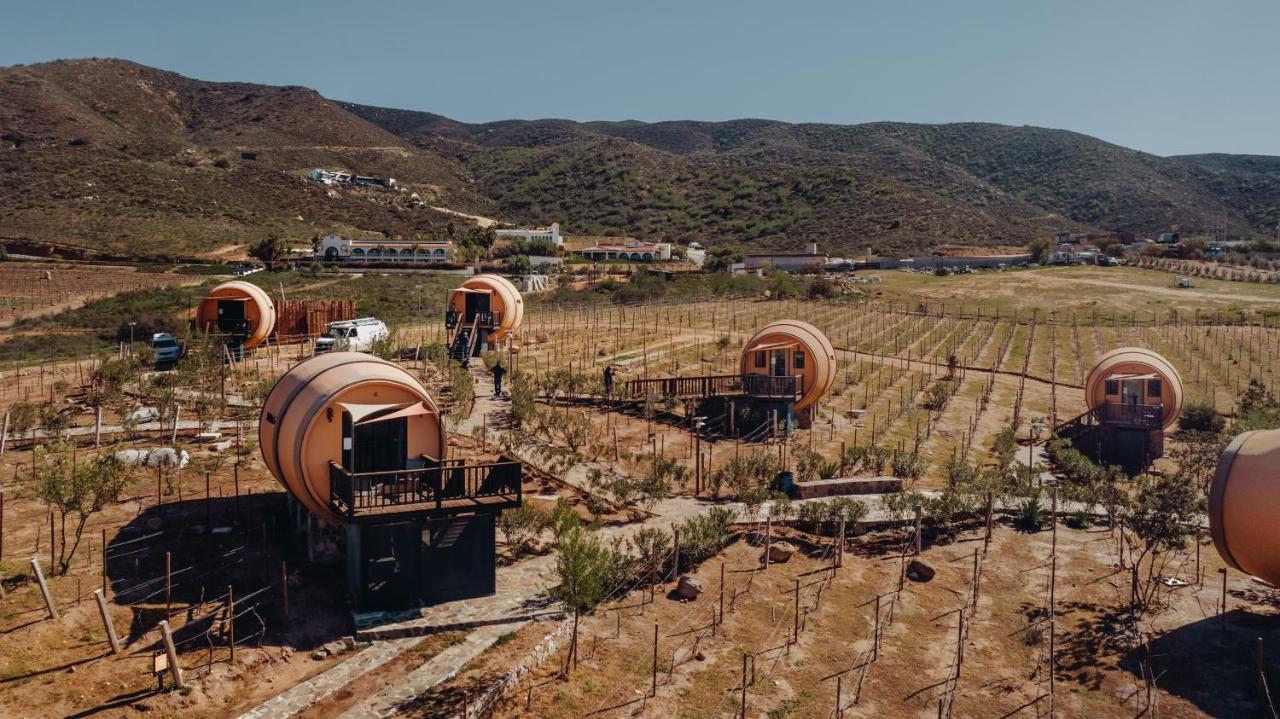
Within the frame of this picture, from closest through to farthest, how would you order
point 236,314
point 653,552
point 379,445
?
point 379,445, point 653,552, point 236,314

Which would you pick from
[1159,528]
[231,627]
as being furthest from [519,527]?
[1159,528]

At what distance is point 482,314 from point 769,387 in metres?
14.5

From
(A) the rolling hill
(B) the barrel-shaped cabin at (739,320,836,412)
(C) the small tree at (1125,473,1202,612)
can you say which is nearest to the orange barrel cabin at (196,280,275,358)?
(B) the barrel-shaped cabin at (739,320,836,412)

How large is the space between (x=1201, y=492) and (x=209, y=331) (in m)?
34.0

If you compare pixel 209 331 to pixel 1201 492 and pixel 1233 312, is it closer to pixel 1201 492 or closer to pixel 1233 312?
pixel 1201 492

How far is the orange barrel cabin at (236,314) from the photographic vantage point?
36.0m

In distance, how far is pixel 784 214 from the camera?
4835 inches

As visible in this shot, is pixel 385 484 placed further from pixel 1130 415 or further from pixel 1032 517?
pixel 1130 415

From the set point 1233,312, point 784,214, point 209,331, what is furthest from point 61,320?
point 784,214

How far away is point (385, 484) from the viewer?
1598cm

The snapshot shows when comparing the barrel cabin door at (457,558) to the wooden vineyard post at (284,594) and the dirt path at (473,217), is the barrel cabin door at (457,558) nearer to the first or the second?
the wooden vineyard post at (284,594)

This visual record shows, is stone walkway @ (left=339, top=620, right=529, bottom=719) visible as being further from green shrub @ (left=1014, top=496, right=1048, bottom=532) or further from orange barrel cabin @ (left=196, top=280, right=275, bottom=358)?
orange barrel cabin @ (left=196, top=280, right=275, bottom=358)

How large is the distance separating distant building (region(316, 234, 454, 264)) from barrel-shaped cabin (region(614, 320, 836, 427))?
171 ft

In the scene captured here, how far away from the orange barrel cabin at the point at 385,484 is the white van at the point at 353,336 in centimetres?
1943
